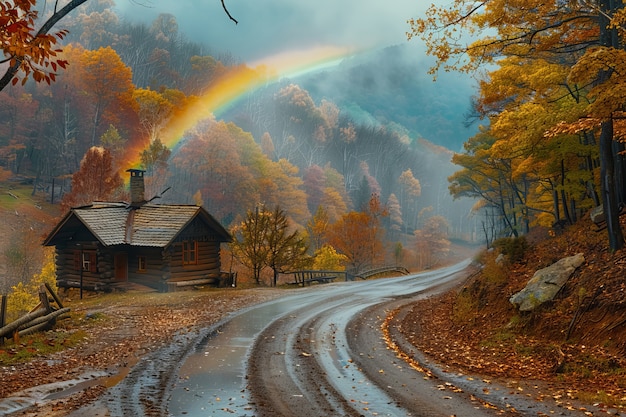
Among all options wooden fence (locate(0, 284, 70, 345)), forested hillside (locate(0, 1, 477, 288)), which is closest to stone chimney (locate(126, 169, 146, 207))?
forested hillside (locate(0, 1, 477, 288))

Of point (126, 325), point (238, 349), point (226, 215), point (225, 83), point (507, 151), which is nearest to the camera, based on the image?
point (238, 349)

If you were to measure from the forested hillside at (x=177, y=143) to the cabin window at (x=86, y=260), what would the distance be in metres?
12.6

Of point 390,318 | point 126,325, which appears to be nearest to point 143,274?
point 126,325

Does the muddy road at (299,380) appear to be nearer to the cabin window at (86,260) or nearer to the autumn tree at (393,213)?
the cabin window at (86,260)

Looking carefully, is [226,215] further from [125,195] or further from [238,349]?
[238,349]

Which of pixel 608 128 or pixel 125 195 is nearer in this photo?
pixel 608 128

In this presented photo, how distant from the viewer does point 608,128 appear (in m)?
14.0

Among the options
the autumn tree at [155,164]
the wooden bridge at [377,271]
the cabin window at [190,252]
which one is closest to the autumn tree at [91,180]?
the autumn tree at [155,164]

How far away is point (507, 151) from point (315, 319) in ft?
33.9

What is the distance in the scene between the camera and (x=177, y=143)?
2931 inches

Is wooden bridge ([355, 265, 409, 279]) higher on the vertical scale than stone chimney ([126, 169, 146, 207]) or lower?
lower

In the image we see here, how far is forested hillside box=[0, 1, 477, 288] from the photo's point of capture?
65938 millimetres

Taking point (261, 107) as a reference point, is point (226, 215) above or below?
below

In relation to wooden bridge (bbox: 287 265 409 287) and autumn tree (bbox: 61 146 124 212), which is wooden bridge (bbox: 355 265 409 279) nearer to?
wooden bridge (bbox: 287 265 409 287)
